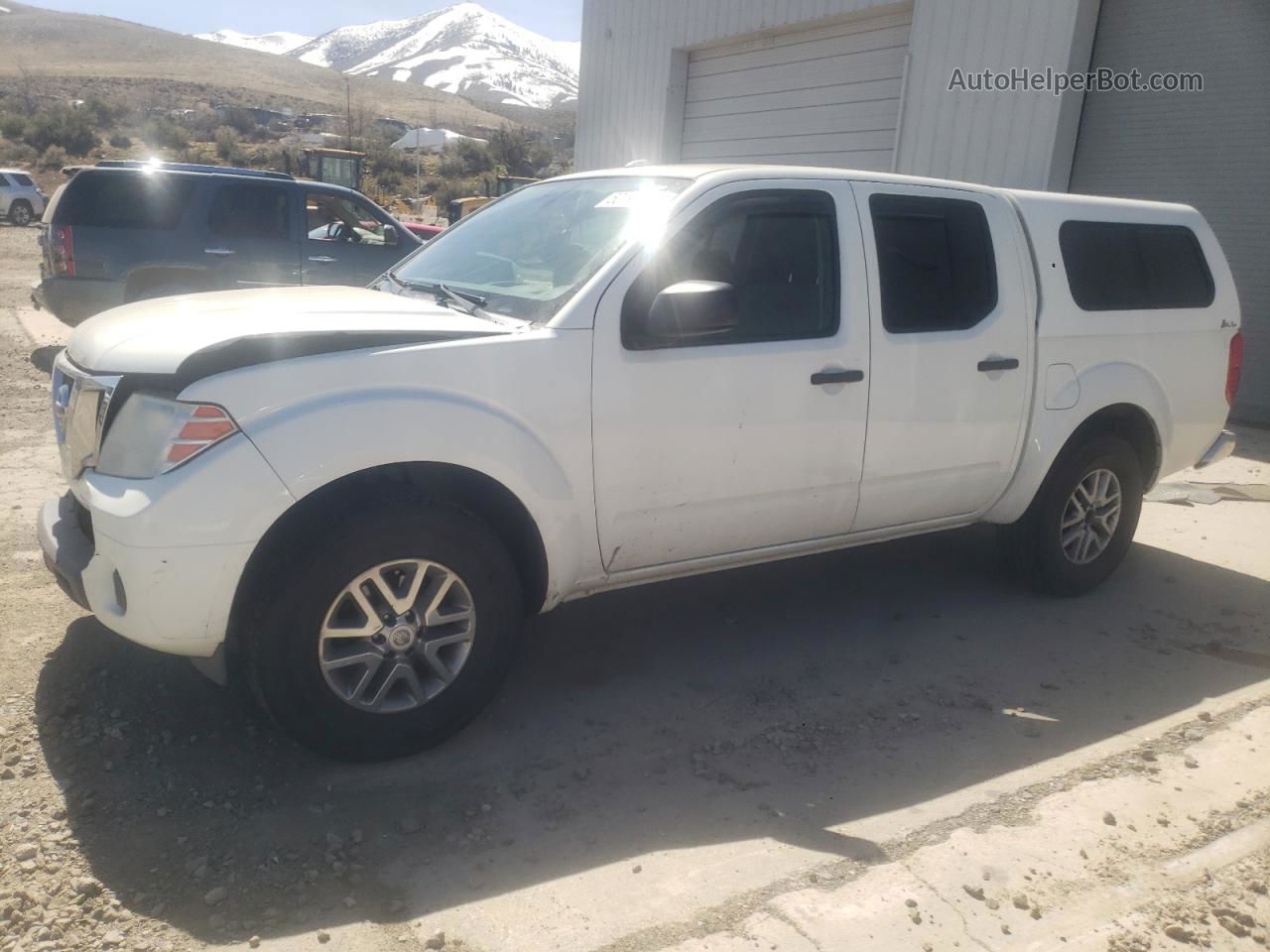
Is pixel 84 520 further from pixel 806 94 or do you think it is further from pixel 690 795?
pixel 806 94

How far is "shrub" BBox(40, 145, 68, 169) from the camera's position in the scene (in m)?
40.2

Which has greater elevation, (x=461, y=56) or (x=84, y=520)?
(x=461, y=56)

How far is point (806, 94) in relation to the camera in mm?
11508

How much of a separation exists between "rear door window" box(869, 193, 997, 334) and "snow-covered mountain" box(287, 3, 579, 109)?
11478 centimetres

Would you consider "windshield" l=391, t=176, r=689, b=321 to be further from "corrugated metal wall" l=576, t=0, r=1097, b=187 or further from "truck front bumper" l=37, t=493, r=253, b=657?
"corrugated metal wall" l=576, t=0, r=1097, b=187

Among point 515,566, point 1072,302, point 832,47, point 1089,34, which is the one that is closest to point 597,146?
point 832,47

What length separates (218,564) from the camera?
2834 millimetres

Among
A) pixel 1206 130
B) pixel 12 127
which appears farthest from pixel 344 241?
pixel 12 127

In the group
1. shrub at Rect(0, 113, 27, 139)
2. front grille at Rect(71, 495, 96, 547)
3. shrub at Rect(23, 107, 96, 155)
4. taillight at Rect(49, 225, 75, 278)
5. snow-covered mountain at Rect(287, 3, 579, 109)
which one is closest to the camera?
front grille at Rect(71, 495, 96, 547)

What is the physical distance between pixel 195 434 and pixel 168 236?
6913 millimetres

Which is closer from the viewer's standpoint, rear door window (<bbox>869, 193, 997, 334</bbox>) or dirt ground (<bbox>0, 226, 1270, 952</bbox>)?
dirt ground (<bbox>0, 226, 1270, 952</bbox>)

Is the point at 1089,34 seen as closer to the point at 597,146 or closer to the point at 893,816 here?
the point at 597,146

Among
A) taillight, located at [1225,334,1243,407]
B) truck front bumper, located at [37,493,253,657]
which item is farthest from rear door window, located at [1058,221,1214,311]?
truck front bumper, located at [37,493,253,657]

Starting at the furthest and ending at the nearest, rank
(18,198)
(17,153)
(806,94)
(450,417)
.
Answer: (17,153), (18,198), (806,94), (450,417)
